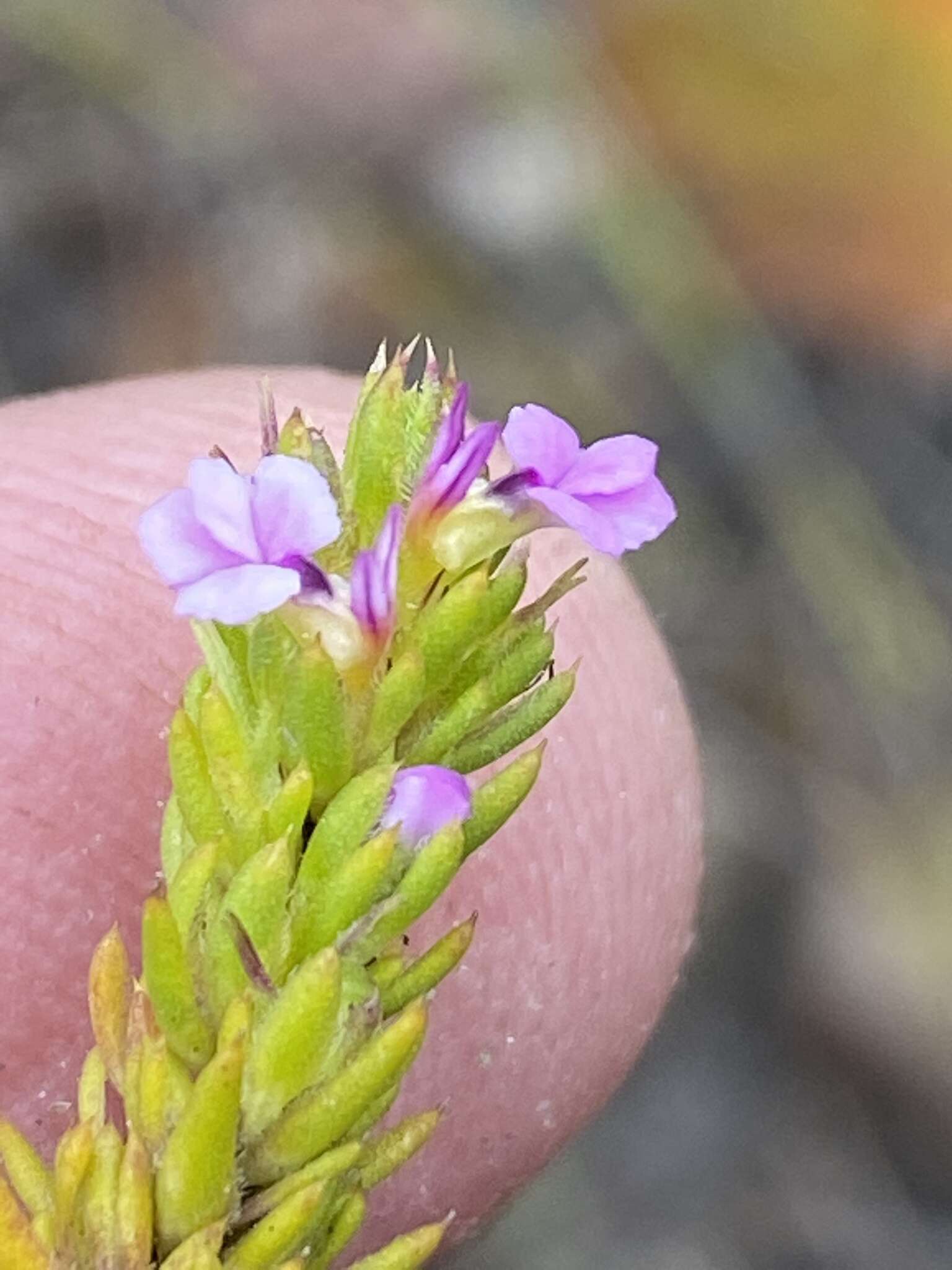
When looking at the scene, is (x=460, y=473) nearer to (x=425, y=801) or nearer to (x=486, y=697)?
(x=486, y=697)

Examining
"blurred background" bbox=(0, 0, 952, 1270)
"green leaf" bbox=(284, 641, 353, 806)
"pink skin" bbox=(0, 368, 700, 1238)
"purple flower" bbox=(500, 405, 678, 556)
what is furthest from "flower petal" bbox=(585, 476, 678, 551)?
"blurred background" bbox=(0, 0, 952, 1270)

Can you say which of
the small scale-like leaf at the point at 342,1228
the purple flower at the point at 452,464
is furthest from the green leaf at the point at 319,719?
the small scale-like leaf at the point at 342,1228

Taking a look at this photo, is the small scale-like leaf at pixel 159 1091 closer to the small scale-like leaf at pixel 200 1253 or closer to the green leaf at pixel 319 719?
the small scale-like leaf at pixel 200 1253

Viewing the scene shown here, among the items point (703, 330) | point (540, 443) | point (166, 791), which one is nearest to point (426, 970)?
point (540, 443)

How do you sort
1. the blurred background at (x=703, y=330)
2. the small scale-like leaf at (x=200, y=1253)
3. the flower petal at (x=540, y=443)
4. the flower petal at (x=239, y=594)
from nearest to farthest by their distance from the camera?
the flower petal at (x=239, y=594), the small scale-like leaf at (x=200, y=1253), the flower petal at (x=540, y=443), the blurred background at (x=703, y=330)

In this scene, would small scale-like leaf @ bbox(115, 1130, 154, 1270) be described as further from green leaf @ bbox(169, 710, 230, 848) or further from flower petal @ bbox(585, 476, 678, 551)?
flower petal @ bbox(585, 476, 678, 551)
